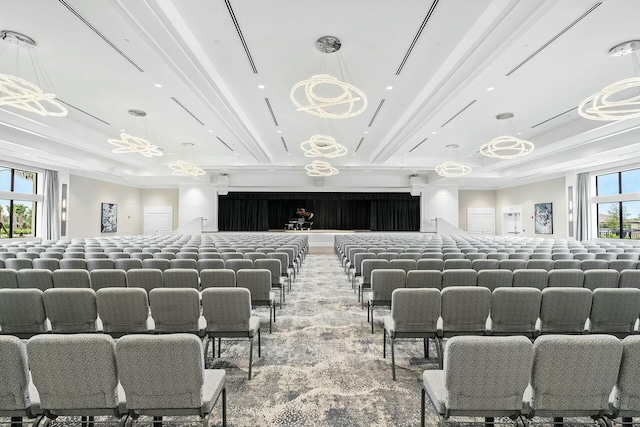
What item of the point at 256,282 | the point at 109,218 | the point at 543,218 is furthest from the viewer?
the point at 109,218

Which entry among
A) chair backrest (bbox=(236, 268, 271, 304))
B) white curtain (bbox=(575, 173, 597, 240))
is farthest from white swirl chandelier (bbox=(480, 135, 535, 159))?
chair backrest (bbox=(236, 268, 271, 304))

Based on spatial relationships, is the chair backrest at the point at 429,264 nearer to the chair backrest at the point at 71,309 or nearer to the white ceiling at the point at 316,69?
the white ceiling at the point at 316,69

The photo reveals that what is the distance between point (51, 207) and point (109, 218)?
4.48 meters

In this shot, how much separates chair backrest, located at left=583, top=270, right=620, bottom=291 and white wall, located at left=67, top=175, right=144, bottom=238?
20.9 meters

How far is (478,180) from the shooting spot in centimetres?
2091

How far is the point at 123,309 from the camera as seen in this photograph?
346 centimetres

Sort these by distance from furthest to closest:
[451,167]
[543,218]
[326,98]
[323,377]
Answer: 1. [543,218]
2. [451,167]
3. [326,98]
4. [323,377]

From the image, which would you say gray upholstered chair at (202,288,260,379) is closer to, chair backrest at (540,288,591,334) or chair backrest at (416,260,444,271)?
chair backrest at (540,288,591,334)

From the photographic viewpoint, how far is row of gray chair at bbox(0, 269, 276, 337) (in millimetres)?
3436

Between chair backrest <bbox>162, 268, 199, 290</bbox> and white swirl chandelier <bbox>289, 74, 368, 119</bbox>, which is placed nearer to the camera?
chair backrest <bbox>162, 268, 199, 290</bbox>

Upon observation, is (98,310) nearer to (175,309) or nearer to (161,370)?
(175,309)

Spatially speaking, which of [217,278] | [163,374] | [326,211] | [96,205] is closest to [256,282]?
[217,278]

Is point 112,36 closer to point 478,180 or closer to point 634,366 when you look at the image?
point 634,366

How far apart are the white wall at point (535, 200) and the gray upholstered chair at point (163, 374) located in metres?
20.0
